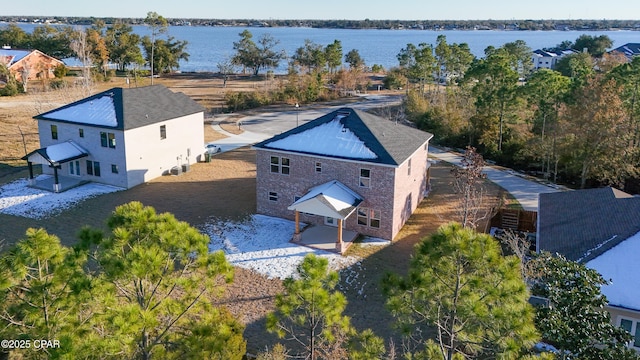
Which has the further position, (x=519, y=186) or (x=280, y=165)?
(x=519, y=186)

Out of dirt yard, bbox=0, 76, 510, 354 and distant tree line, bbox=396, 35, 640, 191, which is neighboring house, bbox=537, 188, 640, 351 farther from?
distant tree line, bbox=396, 35, 640, 191

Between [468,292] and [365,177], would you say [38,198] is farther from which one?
[468,292]

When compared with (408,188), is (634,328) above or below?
below

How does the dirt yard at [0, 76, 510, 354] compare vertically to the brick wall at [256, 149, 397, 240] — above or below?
below

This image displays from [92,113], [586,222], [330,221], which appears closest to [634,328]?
[586,222]

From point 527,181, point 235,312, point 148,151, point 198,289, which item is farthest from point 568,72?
point 198,289

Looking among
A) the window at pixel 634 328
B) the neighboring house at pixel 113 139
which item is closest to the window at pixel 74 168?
the neighboring house at pixel 113 139

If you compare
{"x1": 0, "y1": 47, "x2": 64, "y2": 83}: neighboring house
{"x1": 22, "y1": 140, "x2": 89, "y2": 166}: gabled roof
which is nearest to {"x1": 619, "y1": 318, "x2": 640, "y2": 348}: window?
{"x1": 22, "y1": 140, "x2": 89, "y2": 166}: gabled roof
